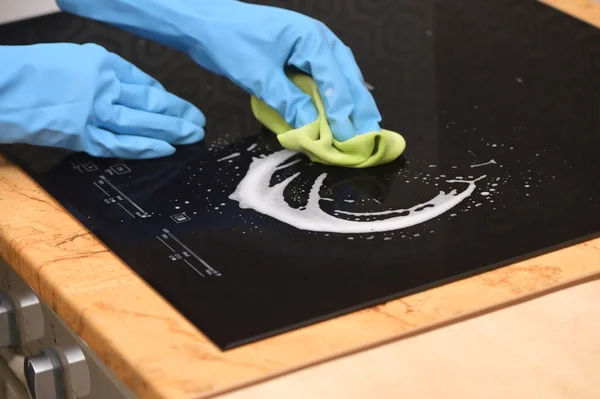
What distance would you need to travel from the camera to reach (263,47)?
A: 127 centimetres

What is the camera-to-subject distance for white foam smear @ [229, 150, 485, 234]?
1059 millimetres

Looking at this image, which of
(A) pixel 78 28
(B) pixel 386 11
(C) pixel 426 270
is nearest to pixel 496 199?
(C) pixel 426 270

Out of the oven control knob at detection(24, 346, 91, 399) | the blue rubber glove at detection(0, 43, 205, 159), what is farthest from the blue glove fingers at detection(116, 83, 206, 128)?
the oven control knob at detection(24, 346, 91, 399)

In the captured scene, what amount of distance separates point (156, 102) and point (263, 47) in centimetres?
15

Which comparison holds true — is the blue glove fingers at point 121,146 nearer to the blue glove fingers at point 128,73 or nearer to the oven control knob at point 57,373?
the blue glove fingers at point 128,73

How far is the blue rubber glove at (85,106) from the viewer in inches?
46.3

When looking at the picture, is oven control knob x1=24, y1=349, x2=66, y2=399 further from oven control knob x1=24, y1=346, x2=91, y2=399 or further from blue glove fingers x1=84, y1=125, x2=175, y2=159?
blue glove fingers x1=84, y1=125, x2=175, y2=159

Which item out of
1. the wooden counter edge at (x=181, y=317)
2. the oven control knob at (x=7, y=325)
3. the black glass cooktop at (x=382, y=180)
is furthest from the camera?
the oven control knob at (x=7, y=325)

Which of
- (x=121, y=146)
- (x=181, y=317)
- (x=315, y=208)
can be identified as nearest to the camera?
(x=181, y=317)

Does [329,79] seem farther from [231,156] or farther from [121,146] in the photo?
[121,146]

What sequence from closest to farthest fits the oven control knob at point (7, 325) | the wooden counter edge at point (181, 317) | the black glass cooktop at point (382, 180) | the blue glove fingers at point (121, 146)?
the wooden counter edge at point (181, 317) → the black glass cooktop at point (382, 180) → the oven control knob at point (7, 325) → the blue glove fingers at point (121, 146)

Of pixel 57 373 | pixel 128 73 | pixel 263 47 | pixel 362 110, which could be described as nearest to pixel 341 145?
pixel 362 110

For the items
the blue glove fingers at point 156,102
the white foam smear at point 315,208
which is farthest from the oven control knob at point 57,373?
the blue glove fingers at point 156,102

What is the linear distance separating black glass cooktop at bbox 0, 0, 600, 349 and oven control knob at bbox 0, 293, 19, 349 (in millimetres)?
124
